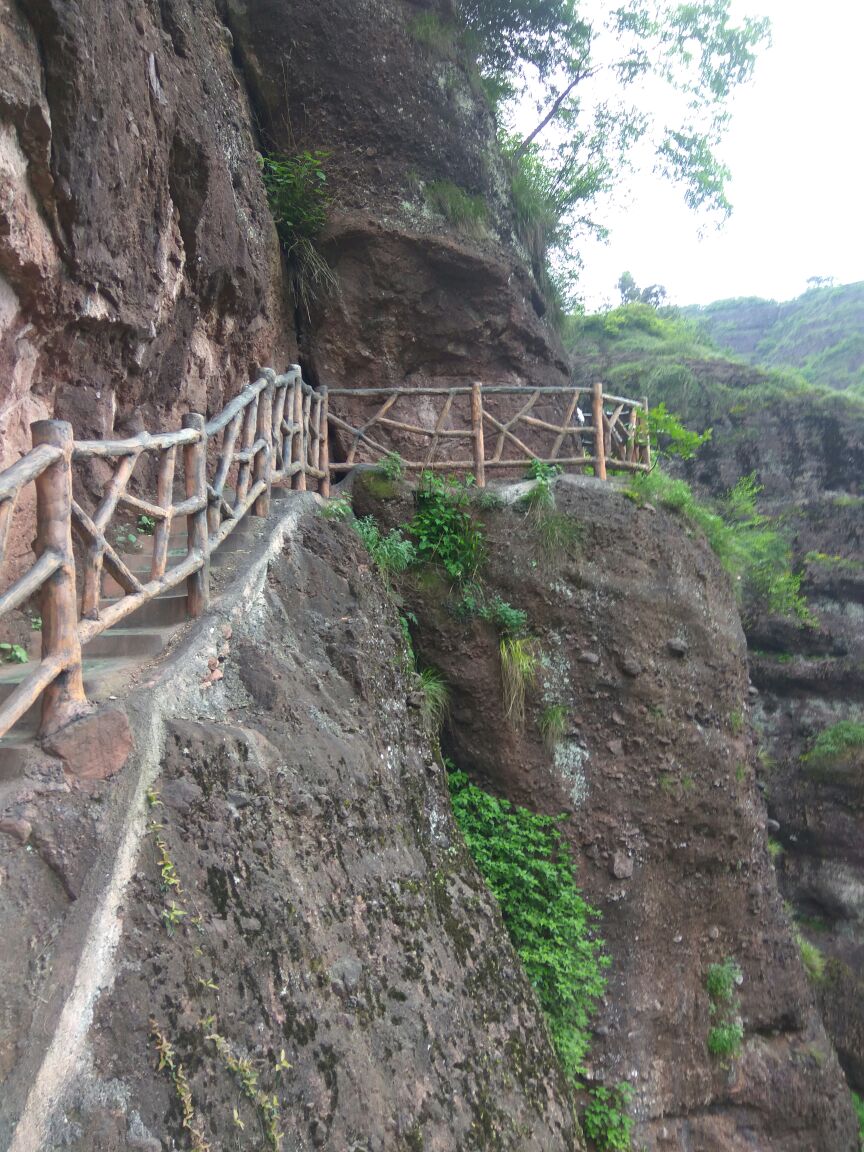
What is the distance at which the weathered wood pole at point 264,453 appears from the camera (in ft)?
20.0

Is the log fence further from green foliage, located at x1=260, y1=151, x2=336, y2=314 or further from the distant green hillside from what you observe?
Answer: the distant green hillside

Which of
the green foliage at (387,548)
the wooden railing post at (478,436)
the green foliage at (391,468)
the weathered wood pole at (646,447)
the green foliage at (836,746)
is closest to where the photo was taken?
the green foliage at (387,548)

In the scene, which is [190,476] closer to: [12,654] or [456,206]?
[12,654]

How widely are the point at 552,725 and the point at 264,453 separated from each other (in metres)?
3.58

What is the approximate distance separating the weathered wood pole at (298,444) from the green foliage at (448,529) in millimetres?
1369

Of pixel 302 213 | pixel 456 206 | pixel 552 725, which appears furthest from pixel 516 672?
pixel 456 206

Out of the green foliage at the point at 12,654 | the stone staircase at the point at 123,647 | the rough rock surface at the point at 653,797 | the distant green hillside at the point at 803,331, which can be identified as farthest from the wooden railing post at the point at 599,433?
the distant green hillside at the point at 803,331

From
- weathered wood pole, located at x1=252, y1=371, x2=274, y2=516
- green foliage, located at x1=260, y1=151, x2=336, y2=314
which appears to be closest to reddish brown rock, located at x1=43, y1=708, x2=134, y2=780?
weathered wood pole, located at x1=252, y1=371, x2=274, y2=516

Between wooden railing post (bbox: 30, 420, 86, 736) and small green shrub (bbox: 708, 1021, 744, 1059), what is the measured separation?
6.62 metres

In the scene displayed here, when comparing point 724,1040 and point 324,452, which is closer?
point 724,1040

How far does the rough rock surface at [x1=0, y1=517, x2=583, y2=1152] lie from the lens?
2.87 meters

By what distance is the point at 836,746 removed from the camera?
1177cm

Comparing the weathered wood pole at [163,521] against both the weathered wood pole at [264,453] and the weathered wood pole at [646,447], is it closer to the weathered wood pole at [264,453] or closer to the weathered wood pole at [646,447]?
the weathered wood pole at [264,453]

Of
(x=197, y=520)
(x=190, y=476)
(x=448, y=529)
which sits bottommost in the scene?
(x=448, y=529)
